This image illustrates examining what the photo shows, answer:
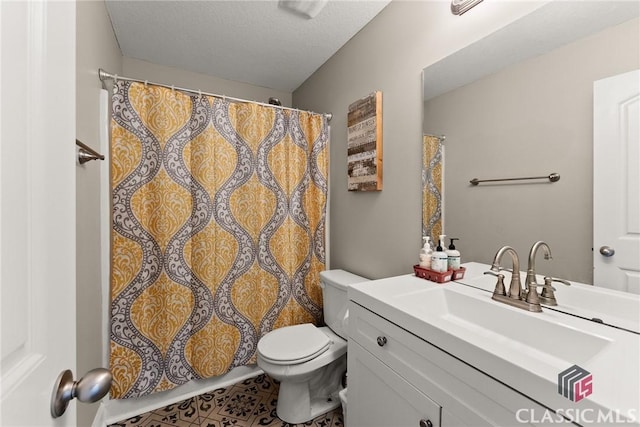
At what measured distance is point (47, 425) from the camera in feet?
1.30

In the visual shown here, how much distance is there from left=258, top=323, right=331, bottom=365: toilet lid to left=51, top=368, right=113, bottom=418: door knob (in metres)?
1.11

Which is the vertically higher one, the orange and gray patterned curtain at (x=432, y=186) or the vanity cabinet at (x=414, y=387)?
the orange and gray patterned curtain at (x=432, y=186)

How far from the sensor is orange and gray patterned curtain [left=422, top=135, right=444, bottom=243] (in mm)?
1402

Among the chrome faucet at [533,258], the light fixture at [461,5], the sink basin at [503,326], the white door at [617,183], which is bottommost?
the sink basin at [503,326]

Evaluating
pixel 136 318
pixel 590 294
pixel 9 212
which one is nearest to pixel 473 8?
pixel 590 294

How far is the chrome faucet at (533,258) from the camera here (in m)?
0.99

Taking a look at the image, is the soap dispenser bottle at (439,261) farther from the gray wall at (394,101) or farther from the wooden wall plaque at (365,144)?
the wooden wall plaque at (365,144)

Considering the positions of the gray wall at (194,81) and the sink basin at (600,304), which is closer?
the sink basin at (600,304)

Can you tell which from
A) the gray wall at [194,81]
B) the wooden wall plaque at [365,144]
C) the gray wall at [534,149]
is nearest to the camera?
the gray wall at [534,149]

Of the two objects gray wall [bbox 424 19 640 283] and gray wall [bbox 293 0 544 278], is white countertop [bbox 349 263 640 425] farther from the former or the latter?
gray wall [bbox 293 0 544 278]

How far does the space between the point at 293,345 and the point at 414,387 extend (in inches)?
32.9

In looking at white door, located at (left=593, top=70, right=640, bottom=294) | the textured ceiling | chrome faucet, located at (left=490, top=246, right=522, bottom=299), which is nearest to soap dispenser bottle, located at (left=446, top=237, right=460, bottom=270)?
chrome faucet, located at (left=490, top=246, right=522, bottom=299)

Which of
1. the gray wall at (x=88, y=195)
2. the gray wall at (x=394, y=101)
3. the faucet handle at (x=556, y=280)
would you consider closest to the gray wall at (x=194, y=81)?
the gray wall at (x=88, y=195)

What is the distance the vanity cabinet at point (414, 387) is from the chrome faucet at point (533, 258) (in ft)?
1.48
